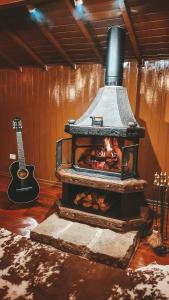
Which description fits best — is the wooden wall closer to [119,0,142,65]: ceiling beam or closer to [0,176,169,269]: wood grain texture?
[119,0,142,65]: ceiling beam

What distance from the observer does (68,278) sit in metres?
2.36

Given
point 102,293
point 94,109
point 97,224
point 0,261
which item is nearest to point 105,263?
point 102,293

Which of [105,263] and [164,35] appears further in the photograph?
[164,35]

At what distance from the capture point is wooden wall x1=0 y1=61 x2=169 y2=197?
3.92 m

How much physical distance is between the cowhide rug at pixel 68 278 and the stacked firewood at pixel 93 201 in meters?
0.79

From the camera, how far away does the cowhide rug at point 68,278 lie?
215 centimetres

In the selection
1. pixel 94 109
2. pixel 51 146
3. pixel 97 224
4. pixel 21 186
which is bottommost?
pixel 97 224

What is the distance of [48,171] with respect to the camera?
5016 millimetres

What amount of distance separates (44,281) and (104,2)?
312 cm

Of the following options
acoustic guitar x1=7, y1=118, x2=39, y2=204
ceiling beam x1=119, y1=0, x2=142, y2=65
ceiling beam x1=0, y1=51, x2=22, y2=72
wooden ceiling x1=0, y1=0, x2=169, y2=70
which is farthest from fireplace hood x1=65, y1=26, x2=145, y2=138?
ceiling beam x1=0, y1=51, x2=22, y2=72

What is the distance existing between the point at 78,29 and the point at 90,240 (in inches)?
113

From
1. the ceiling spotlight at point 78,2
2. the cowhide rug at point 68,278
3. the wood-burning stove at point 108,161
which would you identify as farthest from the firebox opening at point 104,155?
the ceiling spotlight at point 78,2

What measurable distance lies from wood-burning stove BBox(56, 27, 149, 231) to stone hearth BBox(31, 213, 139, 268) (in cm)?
15

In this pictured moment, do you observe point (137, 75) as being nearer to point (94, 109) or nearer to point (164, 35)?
point (164, 35)
